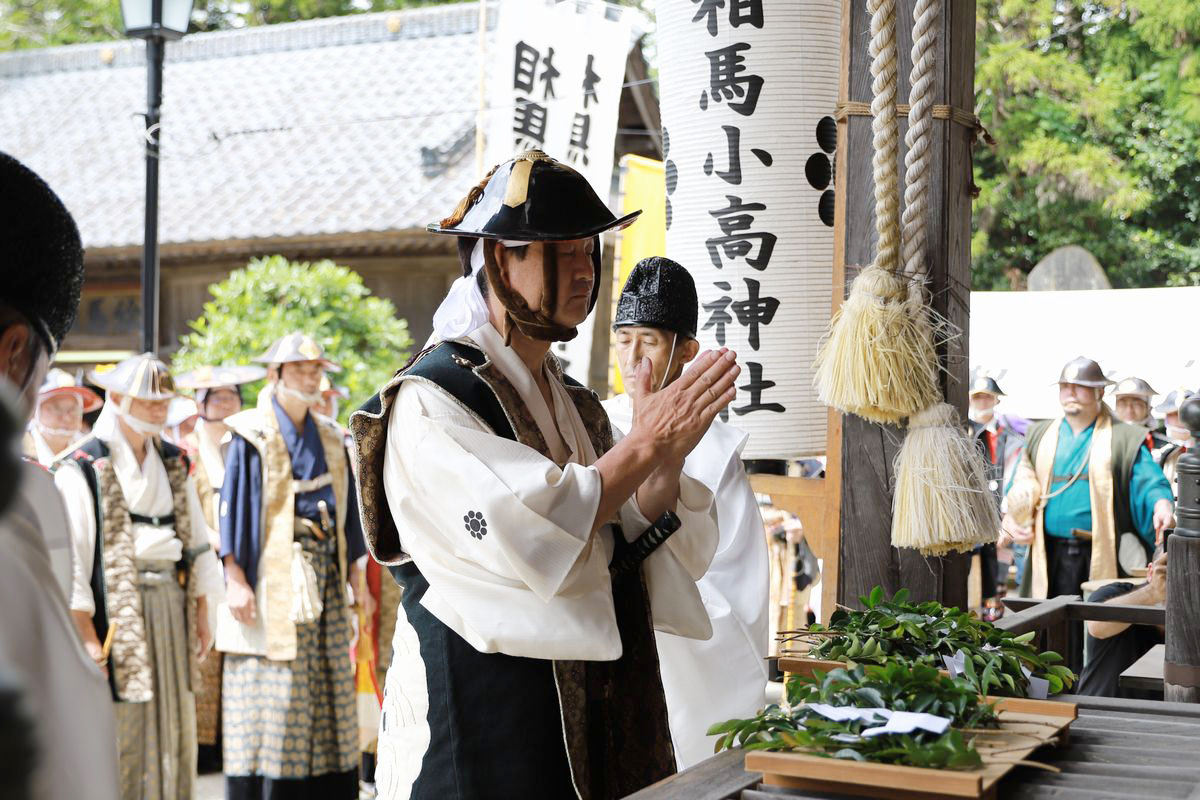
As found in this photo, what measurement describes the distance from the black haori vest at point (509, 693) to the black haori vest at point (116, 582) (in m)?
3.42

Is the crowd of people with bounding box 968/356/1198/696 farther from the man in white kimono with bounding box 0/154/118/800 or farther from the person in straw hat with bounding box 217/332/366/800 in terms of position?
the man in white kimono with bounding box 0/154/118/800

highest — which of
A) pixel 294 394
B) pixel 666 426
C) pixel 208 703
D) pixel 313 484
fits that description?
pixel 294 394

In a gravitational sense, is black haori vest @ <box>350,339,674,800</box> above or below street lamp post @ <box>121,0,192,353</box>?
below

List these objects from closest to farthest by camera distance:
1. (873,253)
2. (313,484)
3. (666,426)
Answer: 1. (666,426)
2. (873,253)
3. (313,484)

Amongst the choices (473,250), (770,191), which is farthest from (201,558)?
(473,250)

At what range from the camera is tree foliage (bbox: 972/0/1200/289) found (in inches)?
536

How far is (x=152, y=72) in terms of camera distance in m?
7.04

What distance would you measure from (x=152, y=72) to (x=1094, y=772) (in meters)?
6.57

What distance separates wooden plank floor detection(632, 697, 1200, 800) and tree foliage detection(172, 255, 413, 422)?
23.6 feet

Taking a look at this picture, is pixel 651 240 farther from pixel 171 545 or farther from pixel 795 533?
pixel 171 545

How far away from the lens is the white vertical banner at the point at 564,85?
24.9 ft

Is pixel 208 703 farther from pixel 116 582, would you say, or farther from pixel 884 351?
pixel 884 351

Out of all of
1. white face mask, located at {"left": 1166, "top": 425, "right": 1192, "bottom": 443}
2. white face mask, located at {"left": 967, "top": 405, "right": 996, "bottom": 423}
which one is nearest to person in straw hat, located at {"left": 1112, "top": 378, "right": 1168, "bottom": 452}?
white face mask, located at {"left": 1166, "top": 425, "right": 1192, "bottom": 443}

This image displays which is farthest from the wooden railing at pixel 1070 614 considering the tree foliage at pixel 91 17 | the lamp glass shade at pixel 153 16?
the tree foliage at pixel 91 17
